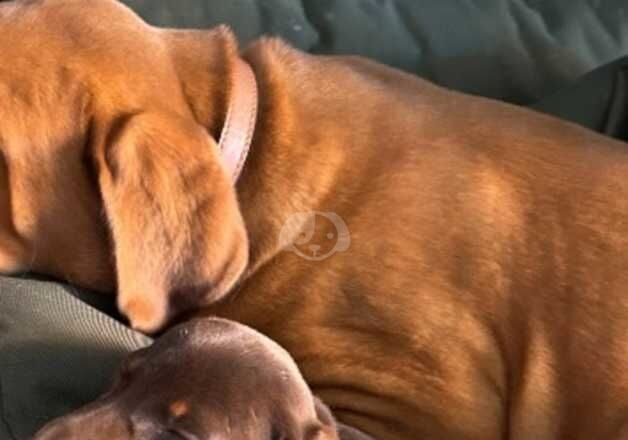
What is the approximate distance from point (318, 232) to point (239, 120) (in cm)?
19

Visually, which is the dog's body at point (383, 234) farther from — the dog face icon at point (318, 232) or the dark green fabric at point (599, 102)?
the dark green fabric at point (599, 102)

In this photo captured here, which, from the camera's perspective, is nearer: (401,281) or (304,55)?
(401,281)

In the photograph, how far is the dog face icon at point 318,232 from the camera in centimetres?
170

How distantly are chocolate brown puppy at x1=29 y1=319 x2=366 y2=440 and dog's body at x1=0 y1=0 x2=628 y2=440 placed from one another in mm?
174

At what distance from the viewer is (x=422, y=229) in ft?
5.54

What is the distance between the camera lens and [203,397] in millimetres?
1337

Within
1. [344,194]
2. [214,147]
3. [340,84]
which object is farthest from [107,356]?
[340,84]

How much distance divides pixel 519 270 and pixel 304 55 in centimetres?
46

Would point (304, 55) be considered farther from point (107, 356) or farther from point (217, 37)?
point (107, 356)

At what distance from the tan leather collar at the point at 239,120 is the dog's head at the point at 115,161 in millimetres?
20

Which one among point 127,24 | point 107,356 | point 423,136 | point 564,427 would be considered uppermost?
point 127,24

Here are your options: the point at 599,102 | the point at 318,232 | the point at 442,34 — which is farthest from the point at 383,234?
the point at 442,34

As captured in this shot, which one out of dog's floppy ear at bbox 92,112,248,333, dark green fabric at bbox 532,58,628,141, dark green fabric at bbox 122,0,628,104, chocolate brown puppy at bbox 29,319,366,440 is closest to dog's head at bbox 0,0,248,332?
dog's floppy ear at bbox 92,112,248,333

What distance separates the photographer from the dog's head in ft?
4.98
